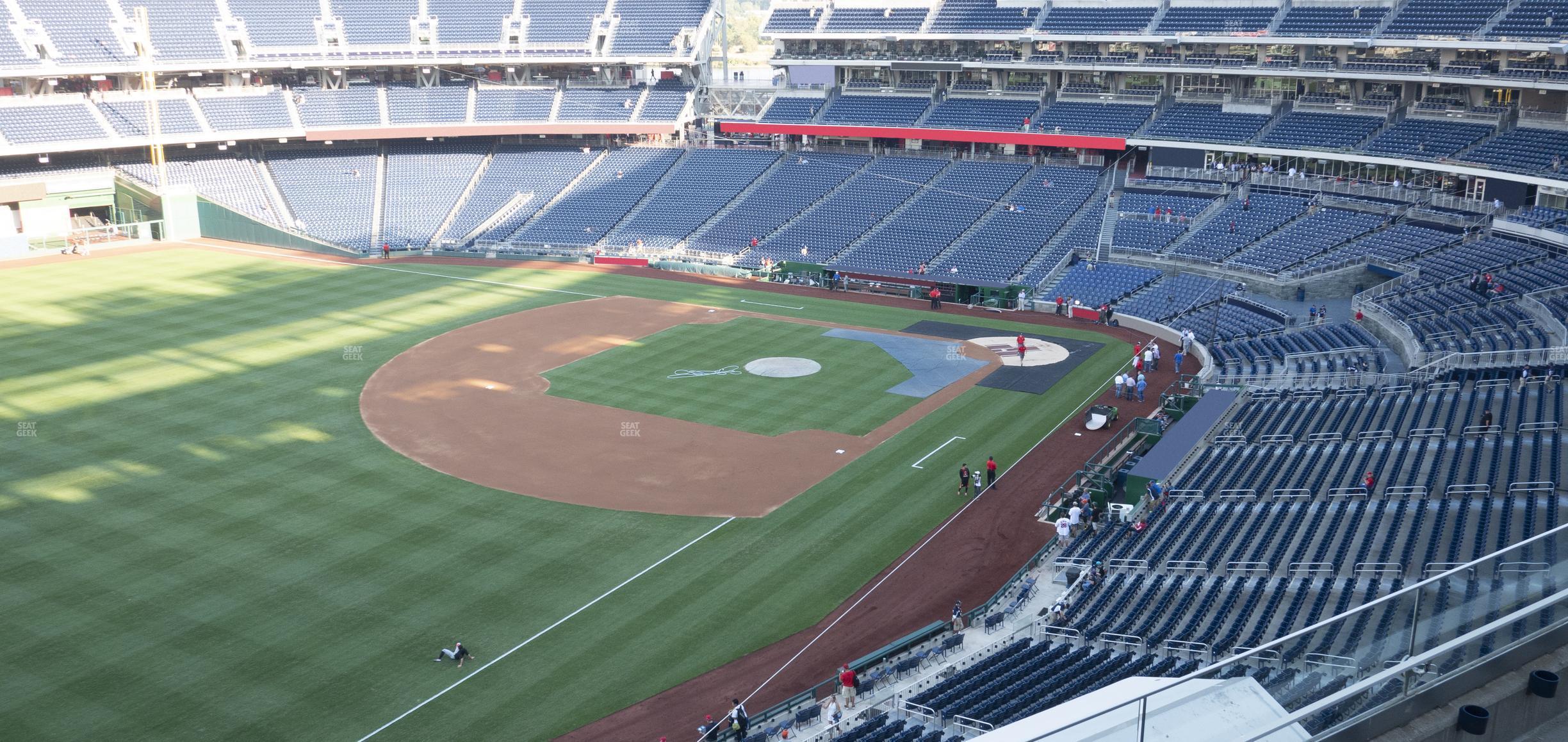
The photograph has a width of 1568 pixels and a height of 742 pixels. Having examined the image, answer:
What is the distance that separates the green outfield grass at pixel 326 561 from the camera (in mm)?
21688

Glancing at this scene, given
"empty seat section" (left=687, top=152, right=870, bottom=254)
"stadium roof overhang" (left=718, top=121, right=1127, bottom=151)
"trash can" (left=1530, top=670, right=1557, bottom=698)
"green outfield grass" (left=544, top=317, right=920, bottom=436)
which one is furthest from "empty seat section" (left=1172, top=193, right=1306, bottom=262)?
"trash can" (left=1530, top=670, right=1557, bottom=698)

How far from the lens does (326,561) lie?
27219 millimetres

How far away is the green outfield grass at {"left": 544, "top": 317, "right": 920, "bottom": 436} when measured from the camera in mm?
38406

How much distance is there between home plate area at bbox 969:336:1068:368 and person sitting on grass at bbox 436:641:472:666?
90.4 feet

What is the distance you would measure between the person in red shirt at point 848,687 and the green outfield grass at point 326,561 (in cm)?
250

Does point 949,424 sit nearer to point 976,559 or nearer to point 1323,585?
point 976,559

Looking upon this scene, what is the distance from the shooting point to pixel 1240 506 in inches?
1061

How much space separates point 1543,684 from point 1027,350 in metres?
39.0

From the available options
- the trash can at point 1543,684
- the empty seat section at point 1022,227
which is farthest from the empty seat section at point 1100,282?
the trash can at point 1543,684

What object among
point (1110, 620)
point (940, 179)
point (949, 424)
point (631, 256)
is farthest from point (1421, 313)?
point (631, 256)

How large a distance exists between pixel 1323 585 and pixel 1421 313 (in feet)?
75.7

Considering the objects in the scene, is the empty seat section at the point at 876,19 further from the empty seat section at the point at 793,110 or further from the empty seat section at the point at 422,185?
the empty seat section at the point at 422,185

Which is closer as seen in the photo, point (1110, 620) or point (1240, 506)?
point (1110, 620)

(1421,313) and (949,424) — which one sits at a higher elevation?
(1421,313)
